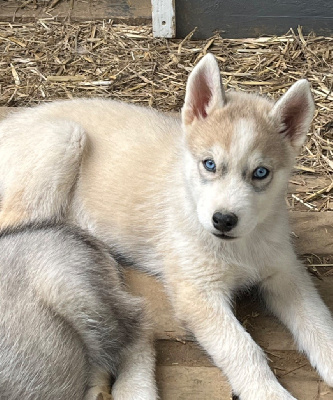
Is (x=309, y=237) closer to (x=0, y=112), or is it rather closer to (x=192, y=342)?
(x=192, y=342)

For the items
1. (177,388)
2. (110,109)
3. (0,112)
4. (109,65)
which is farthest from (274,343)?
(109,65)

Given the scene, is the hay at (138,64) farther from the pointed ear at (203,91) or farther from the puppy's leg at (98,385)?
the puppy's leg at (98,385)

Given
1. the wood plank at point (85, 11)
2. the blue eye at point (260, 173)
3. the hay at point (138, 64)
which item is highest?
the blue eye at point (260, 173)

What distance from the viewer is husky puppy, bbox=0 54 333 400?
10.7 ft

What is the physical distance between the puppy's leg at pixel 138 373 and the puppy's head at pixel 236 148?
704mm

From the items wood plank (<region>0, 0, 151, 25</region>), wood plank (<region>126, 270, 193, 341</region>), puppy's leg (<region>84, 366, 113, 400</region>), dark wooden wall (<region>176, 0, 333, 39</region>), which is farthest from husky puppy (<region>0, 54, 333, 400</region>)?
wood plank (<region>0, 0, 151, 25</region>)

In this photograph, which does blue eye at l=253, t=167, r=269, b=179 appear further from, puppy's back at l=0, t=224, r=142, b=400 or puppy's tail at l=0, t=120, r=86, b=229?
puppy's tail at l=0, t=120, r=86, b=229

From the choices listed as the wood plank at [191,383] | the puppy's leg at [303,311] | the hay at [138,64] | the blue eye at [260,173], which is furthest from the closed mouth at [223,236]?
the hay at [138,64]

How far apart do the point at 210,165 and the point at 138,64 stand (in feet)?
9.33

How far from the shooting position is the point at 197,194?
340 cm

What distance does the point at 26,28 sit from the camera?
21.1 feet

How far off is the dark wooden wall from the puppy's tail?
2.35 m

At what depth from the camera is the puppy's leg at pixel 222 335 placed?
3211 millimetres

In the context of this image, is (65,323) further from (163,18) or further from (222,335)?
(163,18)
